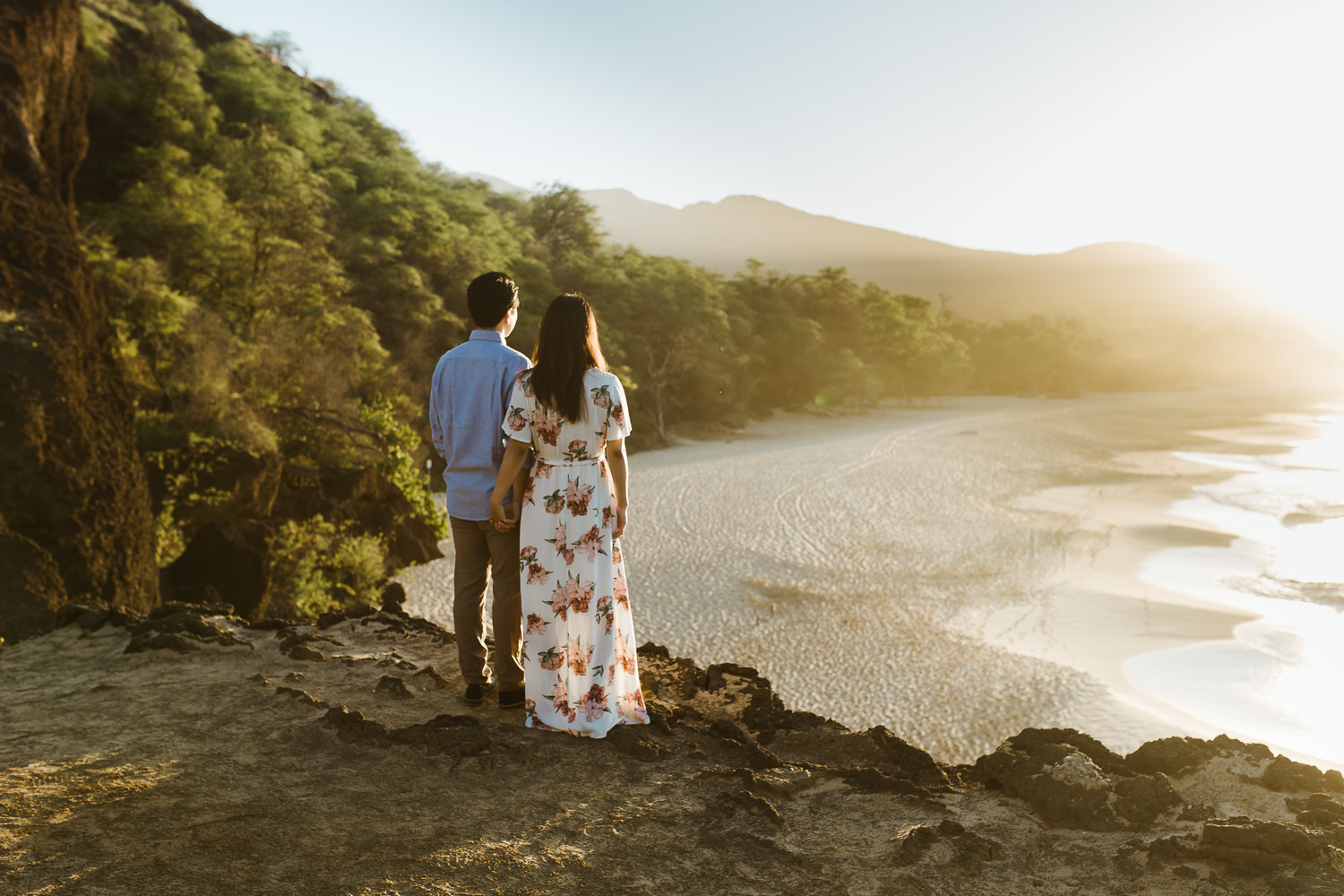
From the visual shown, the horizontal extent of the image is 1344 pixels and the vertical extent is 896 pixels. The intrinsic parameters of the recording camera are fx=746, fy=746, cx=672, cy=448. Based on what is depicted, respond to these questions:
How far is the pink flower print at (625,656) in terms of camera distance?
3197 millimetres

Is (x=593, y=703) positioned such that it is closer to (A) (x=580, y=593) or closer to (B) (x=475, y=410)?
(A) (x=580, y=593)

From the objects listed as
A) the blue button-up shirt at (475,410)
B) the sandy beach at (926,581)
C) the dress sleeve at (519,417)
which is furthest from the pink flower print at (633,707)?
the sandy beach at (926,581)

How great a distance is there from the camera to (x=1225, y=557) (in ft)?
43.1

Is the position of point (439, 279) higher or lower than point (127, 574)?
higher

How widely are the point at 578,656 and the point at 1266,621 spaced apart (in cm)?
1103

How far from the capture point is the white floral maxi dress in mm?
2934

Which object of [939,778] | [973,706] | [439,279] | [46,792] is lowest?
[973,706]

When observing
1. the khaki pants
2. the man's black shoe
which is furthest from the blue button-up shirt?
the man's black shoe

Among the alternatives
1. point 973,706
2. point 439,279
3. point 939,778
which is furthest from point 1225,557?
point 439,279

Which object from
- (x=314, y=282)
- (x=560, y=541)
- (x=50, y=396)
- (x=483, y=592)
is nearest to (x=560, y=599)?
(x=560, y=541)

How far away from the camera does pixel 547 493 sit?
302 cm

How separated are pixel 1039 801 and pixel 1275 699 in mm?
7382

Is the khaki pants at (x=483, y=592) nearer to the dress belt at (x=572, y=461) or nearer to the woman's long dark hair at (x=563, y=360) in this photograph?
the dress belt at (x=572, y=461)

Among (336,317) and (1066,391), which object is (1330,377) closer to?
(1066,391)
